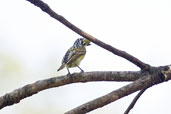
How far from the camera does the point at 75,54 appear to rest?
15.9 ft

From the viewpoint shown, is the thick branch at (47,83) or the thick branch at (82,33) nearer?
the thick branch at (82,33)

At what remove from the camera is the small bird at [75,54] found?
15.4 ft

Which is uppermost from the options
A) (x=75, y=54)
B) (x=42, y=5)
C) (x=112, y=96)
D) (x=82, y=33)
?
(x=42, y=5)

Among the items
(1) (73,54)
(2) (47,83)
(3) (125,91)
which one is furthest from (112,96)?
(1) (73,54)

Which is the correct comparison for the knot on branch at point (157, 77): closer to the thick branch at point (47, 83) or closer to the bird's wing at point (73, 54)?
the thick branch at point (47, 83)

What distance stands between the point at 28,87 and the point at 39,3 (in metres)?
0.60

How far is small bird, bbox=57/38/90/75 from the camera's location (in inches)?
185

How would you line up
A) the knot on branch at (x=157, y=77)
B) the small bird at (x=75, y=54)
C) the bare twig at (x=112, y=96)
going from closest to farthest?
the bare twig at (x=112, y=96) < the knot on branch at (x=157, y=77) < the small bird at (x=75, y=54)

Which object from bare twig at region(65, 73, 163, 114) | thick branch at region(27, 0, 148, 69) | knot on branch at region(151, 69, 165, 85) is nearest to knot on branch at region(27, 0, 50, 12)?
thick branch at region(27, 0, 148, 69)

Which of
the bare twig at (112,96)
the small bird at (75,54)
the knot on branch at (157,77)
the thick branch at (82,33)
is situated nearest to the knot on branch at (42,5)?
the thick branch at (82,33)

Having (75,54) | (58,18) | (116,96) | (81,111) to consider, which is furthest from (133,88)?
(75,54)

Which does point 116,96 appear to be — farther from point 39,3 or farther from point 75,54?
point 75,54

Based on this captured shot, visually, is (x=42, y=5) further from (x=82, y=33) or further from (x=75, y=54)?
(x=75, y=54)

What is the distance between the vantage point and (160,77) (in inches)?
108
